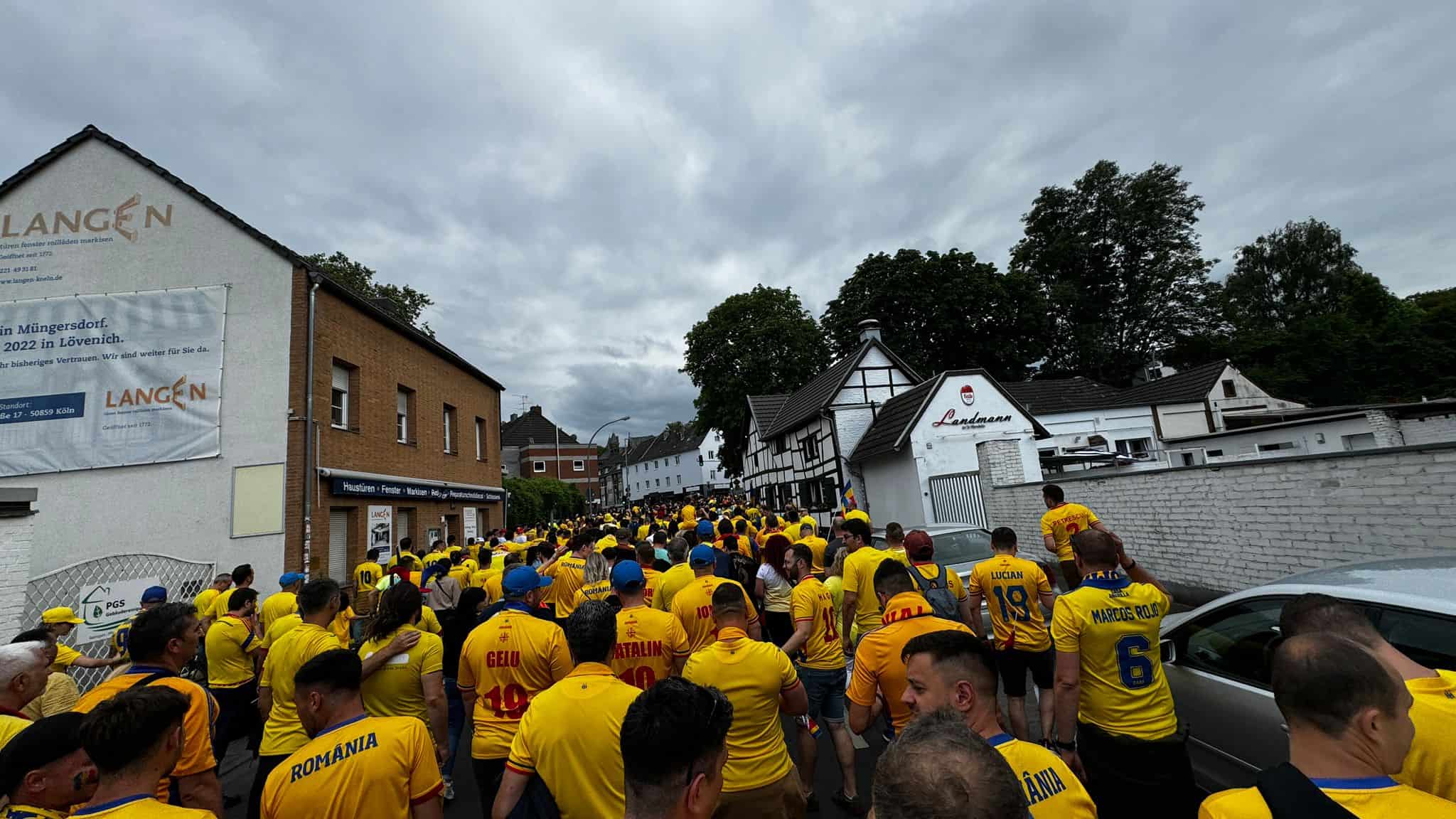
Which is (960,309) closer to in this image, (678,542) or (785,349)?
(785,349)

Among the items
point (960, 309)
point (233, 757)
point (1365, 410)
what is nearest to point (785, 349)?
point (960, 309)

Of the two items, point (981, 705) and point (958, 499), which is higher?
point (958, 499)

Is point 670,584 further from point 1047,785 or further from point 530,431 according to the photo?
point 530,431

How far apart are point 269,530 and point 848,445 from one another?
693 inches

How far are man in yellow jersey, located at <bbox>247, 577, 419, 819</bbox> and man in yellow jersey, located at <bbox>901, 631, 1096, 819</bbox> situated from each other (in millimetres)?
3195

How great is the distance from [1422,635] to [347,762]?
15.9 ft

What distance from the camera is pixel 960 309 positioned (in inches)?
1422

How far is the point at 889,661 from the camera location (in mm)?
3363

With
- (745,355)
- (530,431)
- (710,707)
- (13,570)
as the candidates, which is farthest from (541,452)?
(710,707)

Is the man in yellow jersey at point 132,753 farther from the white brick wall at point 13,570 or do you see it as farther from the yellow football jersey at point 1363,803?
the white brick wall at point 13,570

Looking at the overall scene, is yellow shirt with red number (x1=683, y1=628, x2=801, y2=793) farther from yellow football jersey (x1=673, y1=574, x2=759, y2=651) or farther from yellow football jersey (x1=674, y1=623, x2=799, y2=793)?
yellow football jersey (x1=673, y1=574, x2=759, y2=651)

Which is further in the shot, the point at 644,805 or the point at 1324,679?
the point at 644,805

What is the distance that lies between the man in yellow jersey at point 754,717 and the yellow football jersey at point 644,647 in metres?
0.73

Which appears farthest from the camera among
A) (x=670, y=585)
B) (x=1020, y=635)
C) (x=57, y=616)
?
(x=670, y=585)
